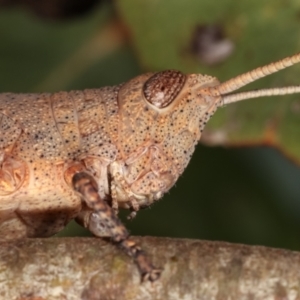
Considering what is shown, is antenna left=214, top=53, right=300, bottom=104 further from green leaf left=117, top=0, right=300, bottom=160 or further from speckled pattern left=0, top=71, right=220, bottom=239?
green leaf left=117, top=0, right=300, bottom=160

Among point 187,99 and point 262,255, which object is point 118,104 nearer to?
point 187,99

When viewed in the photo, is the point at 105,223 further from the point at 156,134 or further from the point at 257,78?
the point at 257,78

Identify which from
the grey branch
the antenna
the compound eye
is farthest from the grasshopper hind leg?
the antenna

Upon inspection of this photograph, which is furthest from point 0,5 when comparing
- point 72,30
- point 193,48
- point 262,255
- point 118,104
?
point 262,255

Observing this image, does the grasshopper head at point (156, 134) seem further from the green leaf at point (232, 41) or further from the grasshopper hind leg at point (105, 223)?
the green leaf at point (232, 41)

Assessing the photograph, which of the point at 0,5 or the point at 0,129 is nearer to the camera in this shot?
the point at 0,129

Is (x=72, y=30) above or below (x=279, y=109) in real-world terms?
above

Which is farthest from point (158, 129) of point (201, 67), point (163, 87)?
point (201, 67)

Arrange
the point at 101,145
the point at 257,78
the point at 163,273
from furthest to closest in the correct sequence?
the point at 101,145 < the point at 257,78 < the point at 163,273
